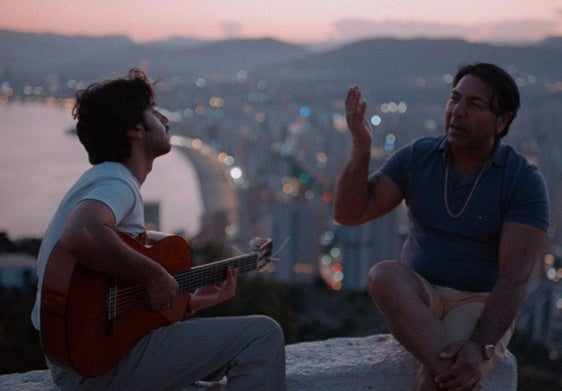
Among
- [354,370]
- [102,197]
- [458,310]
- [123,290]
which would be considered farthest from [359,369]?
[102,197]

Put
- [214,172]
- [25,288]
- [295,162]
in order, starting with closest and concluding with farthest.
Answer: [25,288] < [214,172] < [295,162]

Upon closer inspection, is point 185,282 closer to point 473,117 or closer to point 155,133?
point 155,133

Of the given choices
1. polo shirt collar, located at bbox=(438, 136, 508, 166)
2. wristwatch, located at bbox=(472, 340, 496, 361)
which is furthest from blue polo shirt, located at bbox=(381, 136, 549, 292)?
wristwatch, located at bbox=(472, 340, 496, 361)

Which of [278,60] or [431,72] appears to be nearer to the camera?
[431,72]

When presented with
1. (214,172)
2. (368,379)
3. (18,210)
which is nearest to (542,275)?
(18,210)

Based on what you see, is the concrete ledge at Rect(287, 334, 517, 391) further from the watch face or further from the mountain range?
the mountain range

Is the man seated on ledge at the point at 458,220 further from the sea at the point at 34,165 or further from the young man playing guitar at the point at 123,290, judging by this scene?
the sea at the point at 34,165

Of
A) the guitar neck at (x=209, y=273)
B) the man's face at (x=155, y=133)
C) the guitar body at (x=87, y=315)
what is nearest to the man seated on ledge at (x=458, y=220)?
the guitar neck at (x=209, y=273)

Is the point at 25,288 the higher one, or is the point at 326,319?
the point at 25,288

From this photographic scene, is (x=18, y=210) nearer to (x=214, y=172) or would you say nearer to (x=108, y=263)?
(x=108, y=263)
